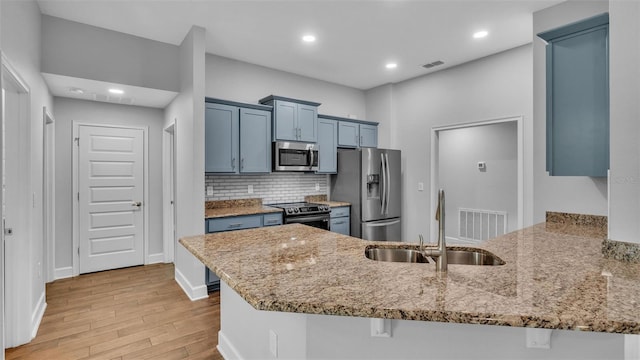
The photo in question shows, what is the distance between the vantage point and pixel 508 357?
121cm

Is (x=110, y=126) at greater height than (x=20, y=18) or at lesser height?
lesser

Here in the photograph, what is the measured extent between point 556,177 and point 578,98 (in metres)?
0.90

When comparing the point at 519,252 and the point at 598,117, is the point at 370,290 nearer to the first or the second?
the point at 519,252

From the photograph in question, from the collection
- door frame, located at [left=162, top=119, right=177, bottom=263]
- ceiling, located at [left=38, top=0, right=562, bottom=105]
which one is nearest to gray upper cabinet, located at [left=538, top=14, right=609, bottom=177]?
ceiling, located at [left=38, top=0, right=562, bottom=105]

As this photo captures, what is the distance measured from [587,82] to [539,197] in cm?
118

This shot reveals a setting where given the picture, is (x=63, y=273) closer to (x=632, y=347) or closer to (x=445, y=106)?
(x=632, y=347)

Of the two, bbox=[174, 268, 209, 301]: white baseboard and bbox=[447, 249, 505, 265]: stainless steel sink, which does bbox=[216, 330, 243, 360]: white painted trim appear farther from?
bbox=[447, 249, 505, 265]: stainless steel sink

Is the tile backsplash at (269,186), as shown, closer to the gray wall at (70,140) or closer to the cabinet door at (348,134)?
the cabinet door at (348,134)

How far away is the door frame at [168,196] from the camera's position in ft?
15.1

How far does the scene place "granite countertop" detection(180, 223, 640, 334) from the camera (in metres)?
0.93

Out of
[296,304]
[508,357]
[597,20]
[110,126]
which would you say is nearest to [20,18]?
[110,126]

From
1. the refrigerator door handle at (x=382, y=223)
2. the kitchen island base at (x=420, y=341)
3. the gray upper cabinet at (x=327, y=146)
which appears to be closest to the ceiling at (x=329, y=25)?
the gray upper cabinet at (x=327, y=146)

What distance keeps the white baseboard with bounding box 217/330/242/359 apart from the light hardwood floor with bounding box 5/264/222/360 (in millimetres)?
58

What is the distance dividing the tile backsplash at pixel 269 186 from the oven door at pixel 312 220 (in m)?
0.73
